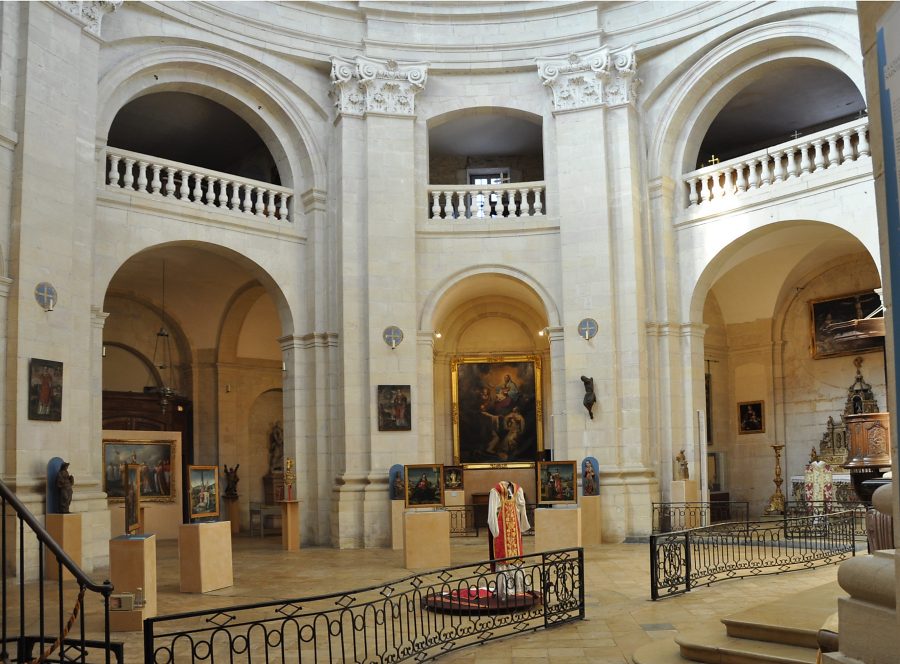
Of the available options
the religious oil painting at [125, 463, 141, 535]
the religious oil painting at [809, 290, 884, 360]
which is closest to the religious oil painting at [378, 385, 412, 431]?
the religious oil painting at [125, 463, 141, 535]

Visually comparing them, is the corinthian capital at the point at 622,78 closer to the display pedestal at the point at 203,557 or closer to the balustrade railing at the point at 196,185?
the balustrade railing at the point at 196,185

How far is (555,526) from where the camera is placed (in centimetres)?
1318

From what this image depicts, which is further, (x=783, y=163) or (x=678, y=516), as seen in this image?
(x=783, y=163)

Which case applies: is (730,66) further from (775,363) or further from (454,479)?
(454,479)

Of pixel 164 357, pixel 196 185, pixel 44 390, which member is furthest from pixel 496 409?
Result: pixel 44 390

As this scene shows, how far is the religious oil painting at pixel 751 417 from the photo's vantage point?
20.7 m

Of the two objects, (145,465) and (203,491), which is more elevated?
(145,465)

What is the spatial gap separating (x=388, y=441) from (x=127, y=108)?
8847 millimetres

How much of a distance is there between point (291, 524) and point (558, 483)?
5.08m

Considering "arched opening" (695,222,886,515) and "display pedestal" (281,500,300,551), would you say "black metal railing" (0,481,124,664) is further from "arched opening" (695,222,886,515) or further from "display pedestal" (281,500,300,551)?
"arched opening" (695,222,886,515)

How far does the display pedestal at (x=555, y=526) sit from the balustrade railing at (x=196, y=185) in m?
7.83

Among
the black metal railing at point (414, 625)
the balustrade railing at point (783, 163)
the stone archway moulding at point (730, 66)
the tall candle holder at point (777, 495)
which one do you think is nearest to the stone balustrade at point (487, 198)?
the stone archway moulding at point (730, 66)

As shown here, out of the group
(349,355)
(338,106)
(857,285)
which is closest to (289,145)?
(338,106)

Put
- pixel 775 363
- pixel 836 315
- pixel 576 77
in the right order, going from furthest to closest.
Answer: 1. pixel 775 363
2. pixel 836 315
3. pixel 576 77
